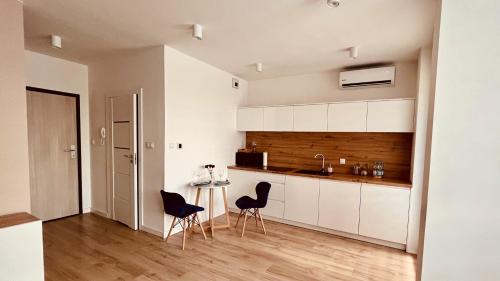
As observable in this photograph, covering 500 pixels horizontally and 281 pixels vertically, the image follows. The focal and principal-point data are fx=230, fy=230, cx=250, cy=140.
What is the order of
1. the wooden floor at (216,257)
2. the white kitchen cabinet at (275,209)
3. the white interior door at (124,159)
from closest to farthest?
the wooden floor at (216,257) → the white interior door at (124,159) → the white kitchen cabinet at (275,209)

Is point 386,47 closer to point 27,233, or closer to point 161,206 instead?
point 161,206

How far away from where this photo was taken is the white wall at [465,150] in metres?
1.32

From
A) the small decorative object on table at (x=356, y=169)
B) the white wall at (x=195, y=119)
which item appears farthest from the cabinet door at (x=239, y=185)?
the small decorative object on table at (x=356, y=169)

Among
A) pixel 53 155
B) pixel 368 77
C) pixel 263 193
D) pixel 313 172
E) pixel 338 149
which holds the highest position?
pixel 368 77

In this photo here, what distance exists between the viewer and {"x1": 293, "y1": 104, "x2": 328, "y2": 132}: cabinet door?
373cm

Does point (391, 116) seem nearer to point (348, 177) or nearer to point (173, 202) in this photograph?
point (348, 177)

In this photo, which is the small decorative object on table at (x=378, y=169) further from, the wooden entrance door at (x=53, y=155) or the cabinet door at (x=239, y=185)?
the wooden entrance door at (x=53, y=155)

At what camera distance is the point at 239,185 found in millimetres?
4281

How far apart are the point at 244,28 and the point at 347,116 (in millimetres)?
2049

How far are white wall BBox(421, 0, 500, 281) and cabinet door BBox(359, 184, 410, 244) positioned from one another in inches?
70.7

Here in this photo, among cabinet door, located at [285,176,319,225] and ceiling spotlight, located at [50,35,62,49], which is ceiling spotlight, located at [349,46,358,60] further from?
ceiling spotlight, located at [50,35,62,49]

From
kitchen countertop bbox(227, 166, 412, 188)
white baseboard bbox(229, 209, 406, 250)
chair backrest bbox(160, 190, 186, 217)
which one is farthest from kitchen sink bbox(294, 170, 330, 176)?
chair backrest bbox(160, 190, 186, 217)

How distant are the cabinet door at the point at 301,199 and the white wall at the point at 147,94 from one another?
197cm

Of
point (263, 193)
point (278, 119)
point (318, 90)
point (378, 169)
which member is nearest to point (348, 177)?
point (378, 169)
